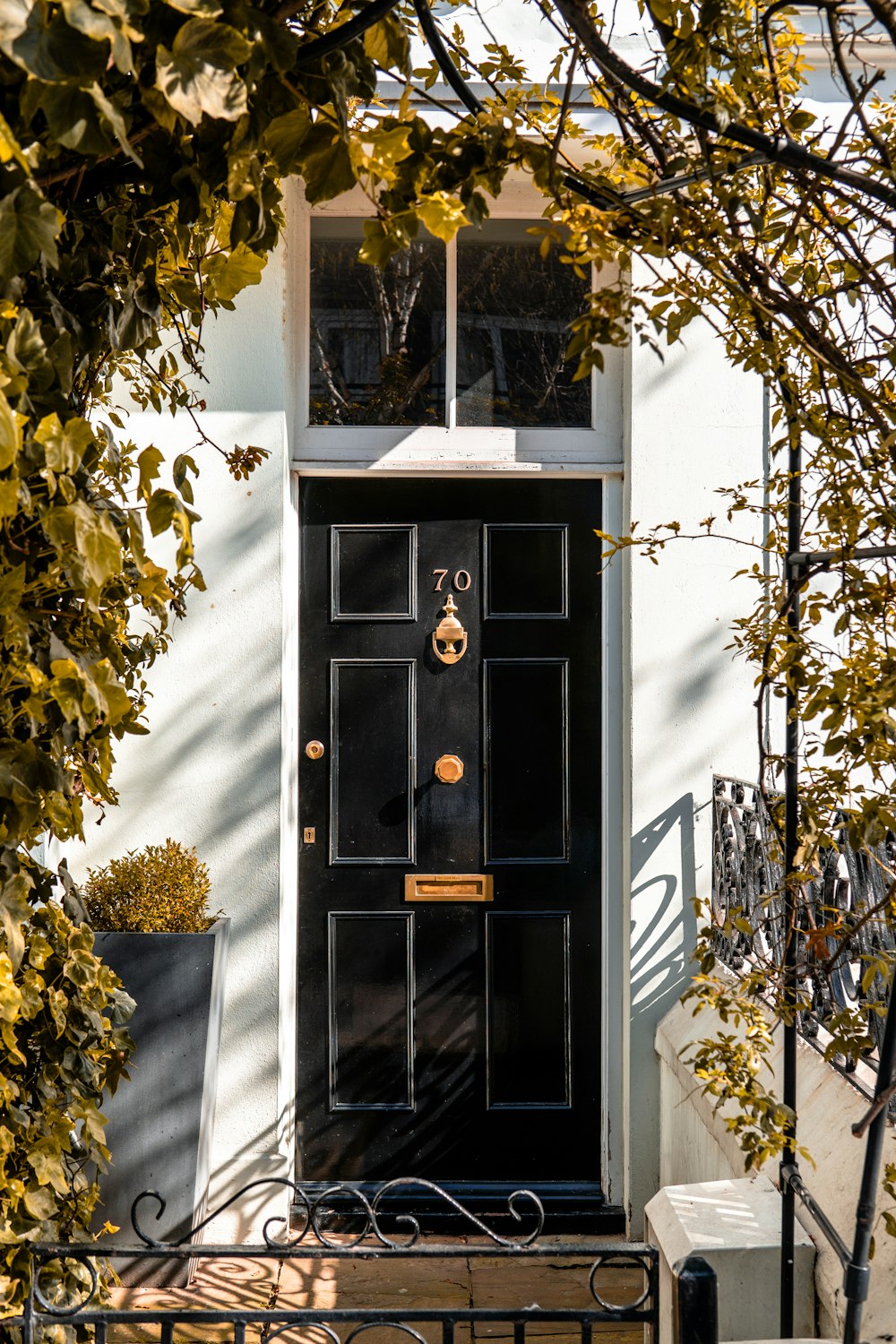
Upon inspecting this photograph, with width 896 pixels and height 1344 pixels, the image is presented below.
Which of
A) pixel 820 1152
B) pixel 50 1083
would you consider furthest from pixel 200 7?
Answer: pixel 820 1152

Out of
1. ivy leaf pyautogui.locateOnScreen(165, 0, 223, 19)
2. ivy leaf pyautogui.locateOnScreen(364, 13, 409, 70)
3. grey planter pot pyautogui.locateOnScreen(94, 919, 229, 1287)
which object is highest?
ivy leaf pyautogui.locateOnScreen(364, 13, 409, 70)

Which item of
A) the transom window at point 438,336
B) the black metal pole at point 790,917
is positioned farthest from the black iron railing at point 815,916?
the transom window at point 438,336

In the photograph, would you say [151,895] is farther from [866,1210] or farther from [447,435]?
[866,1210]

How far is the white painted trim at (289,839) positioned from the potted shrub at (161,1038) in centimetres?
25

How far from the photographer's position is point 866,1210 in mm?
1479

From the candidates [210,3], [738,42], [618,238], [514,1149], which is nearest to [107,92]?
[210,3]

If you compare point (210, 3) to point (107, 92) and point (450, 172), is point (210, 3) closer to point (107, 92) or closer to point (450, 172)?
point (107, 92)

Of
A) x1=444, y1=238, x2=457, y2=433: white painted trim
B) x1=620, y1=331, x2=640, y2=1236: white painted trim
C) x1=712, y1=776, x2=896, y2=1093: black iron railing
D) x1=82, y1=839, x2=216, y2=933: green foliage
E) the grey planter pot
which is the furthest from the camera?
x1=444, y1=238, x2=457, y2=433: white painted trim

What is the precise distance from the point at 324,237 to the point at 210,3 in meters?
3.30

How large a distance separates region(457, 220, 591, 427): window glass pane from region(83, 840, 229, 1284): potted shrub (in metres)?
2.02

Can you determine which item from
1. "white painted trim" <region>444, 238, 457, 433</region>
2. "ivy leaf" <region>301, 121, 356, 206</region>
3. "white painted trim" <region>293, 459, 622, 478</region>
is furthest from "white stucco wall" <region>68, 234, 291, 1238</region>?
"ivy leaf" <region>301, 121, 356, 206</region>

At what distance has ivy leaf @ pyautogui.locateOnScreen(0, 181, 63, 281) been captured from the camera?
3.19ft

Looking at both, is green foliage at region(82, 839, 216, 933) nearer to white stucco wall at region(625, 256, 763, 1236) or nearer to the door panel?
the door panel

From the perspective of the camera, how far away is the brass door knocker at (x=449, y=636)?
4.07 meters
